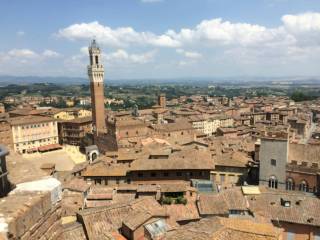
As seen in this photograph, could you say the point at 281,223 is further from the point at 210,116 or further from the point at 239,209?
the point at 210,116

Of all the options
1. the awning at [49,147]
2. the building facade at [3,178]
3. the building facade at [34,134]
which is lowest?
the awning at [49,147]

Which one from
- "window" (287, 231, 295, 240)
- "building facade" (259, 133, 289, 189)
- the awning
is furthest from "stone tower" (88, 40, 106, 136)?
"window" (287, 231, 295, 240)

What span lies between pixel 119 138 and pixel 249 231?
4366 cm

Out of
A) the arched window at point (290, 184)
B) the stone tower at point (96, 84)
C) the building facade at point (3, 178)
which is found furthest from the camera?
the stone tower at point (96, 84)

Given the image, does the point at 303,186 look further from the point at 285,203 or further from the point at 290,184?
the point at 285,203

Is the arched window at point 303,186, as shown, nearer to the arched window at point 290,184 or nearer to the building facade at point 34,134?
the arched window at point 290,184

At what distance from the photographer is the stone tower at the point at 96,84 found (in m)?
69.4

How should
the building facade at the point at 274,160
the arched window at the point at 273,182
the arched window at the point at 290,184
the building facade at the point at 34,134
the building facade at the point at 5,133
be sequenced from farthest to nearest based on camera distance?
the building facade at the point at 34,134 → the building facade at the point at 5,133 → the arched window at the point at 273,182 → the building facade at the point at 274,160 → the arched window at the point at 290,184

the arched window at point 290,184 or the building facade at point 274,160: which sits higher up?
the building facade at point 274,160

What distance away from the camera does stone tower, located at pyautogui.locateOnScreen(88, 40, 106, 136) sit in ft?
228

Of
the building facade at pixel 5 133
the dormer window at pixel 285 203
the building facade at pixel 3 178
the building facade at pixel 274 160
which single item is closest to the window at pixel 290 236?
the dormer window at pixel 285 203

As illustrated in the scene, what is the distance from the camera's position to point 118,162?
127 feet

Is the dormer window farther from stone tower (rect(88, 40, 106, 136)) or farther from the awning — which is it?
the awning

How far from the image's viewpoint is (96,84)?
69.5 meters
